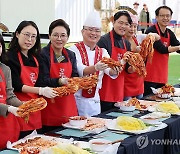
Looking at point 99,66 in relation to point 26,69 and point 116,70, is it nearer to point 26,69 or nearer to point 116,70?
point 116,70

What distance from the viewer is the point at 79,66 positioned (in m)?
3.08

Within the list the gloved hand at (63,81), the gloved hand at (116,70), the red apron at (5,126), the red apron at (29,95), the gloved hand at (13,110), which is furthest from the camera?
the gloved hand at (116,70)

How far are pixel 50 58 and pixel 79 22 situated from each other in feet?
40.5

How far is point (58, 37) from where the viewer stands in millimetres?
2775

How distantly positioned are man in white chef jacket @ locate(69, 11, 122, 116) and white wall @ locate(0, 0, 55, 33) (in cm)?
1052

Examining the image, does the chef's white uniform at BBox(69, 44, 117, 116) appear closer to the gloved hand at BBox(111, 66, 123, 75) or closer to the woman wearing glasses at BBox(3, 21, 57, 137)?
the gloved hand at BBox(111, 66, 123, 75)

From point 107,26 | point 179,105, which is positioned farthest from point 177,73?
point 179,105

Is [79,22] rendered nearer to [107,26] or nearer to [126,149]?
[107,26]

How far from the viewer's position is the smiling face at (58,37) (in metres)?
2.78

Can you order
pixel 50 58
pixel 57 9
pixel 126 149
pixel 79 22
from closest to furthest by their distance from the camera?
pixel 126 149 < pixel 50 58 < pixel 57 9 < pixel 79 22

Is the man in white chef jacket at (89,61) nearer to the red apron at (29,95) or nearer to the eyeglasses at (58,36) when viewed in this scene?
the eyeglasses at (58,36)

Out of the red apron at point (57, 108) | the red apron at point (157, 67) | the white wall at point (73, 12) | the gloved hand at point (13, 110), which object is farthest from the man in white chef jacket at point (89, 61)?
the white wall at point (73, 12)

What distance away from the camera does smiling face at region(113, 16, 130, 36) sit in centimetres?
346

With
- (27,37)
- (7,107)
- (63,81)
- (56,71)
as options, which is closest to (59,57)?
(56,71)
